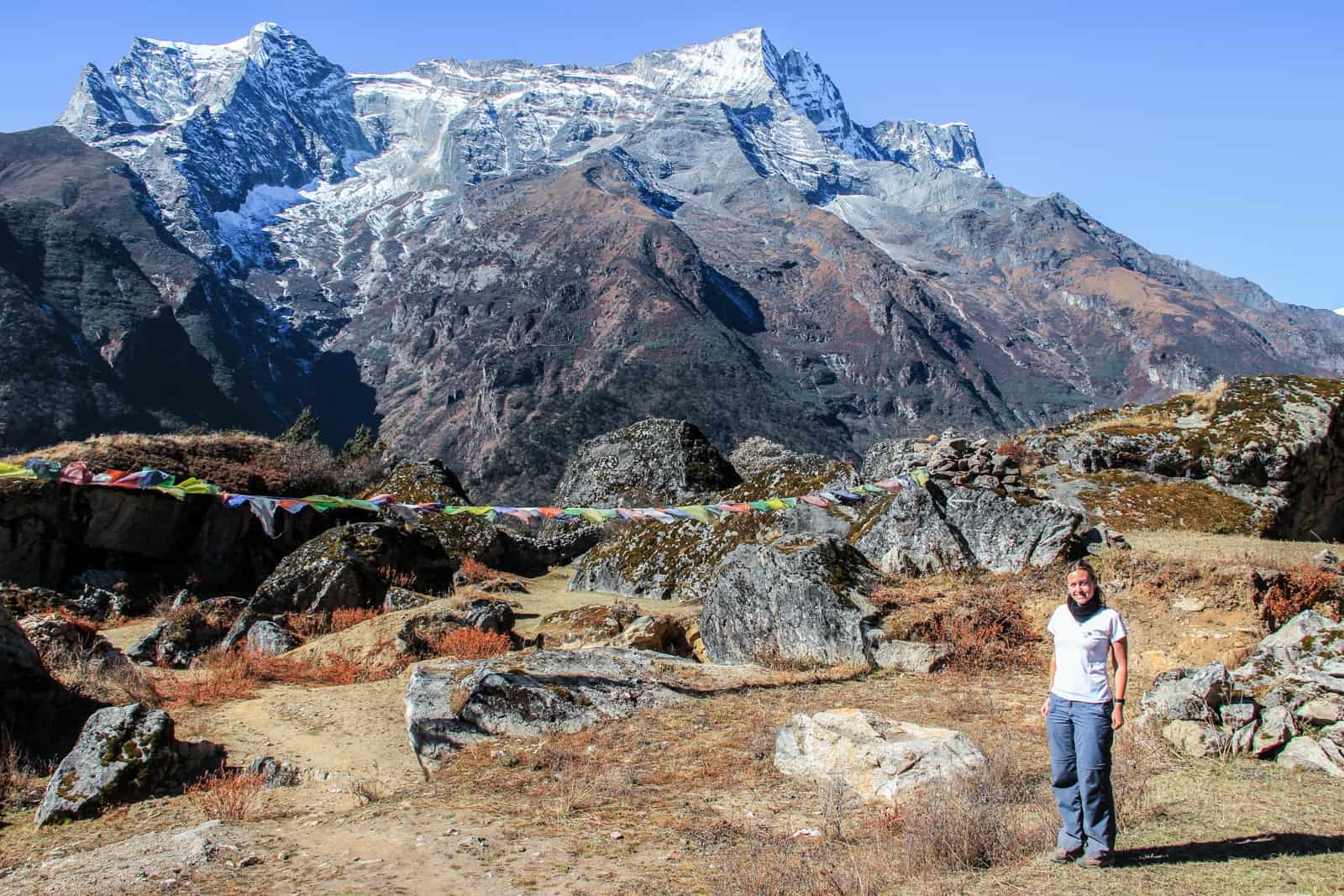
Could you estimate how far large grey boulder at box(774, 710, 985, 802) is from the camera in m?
5.81

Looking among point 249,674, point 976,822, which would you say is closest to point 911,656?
point 976,822

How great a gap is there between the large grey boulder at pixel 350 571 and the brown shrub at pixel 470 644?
3443mm

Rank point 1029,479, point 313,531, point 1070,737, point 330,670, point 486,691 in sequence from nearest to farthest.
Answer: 1. point 1070,737
2. point 486,691
3. point 330,670
4. point 1029,479
5. point 313,531

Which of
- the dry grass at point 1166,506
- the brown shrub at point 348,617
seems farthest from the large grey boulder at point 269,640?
the dry grass at point 1166,506

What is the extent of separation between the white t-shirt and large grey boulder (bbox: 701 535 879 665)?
4.09 m

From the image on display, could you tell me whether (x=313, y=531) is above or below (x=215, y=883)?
above

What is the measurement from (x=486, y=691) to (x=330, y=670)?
13.5ft

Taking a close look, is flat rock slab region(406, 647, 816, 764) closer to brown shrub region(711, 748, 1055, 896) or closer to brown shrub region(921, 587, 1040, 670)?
brown shrub region(921, 587, 1040, 670)

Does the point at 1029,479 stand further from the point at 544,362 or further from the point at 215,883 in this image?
the point at 544,362

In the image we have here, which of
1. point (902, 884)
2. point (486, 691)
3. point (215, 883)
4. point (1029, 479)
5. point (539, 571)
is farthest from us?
point (539, 571)

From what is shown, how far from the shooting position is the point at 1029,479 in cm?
1455

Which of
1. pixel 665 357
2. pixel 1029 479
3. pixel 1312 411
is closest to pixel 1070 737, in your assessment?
pixel 1029 479

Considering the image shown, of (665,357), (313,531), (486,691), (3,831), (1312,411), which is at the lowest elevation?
(3,831)

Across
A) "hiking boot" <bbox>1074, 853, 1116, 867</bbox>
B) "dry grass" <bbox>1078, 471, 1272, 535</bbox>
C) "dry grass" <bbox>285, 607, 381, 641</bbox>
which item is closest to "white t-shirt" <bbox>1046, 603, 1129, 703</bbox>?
"hiking boot" <bbox>1074, 853, 1116, 867</bbox>
